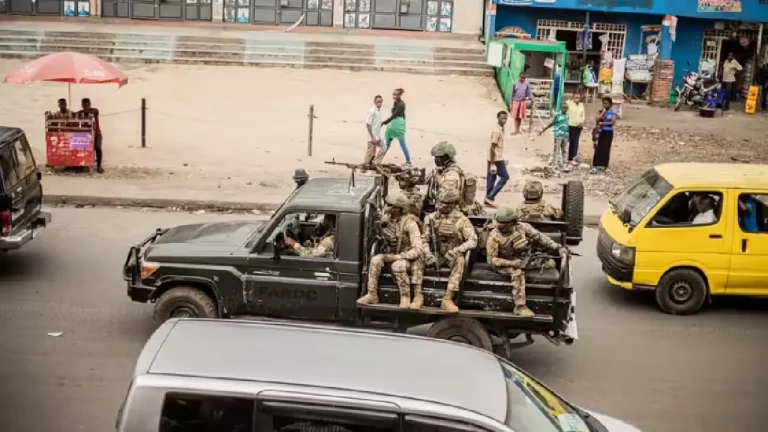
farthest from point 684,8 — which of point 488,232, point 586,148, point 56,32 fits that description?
point 488,232

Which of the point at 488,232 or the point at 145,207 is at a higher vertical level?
the point at 488,232

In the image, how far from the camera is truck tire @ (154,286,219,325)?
1012 cm

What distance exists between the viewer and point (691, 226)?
1204cm

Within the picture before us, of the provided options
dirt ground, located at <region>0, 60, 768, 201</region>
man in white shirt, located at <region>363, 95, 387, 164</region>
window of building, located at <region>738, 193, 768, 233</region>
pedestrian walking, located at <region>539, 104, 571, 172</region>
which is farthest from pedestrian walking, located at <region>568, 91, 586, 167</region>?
window of building, located at <region>738, 193, 768, 233</region>

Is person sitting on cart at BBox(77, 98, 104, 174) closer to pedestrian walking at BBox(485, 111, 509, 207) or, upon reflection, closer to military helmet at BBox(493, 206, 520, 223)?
pedestrian walking at BBox(485, 111, 509, 207)

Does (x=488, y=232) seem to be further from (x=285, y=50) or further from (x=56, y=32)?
(x=56, y=32)

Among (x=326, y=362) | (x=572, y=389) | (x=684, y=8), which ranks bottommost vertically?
(x=572, y=389)

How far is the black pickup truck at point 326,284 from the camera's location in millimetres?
9695

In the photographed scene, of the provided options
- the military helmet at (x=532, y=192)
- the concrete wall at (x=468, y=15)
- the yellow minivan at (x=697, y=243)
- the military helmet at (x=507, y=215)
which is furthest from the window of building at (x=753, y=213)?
the concrete wall at (x=468, y=15)

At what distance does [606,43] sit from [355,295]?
Result: 23.4 metres

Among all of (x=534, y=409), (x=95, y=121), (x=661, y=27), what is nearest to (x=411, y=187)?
(x=534, y=409)

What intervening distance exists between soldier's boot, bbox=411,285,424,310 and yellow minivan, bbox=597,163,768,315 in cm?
350

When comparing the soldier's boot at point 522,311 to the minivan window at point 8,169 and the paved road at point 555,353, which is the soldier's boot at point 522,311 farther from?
the minivan window at point 8,169

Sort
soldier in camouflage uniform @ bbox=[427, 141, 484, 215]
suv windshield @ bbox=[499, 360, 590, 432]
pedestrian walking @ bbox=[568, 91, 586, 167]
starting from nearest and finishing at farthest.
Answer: suv windshield @ bbox=[499, 360, 590, 432] < soldier in camouflage uniform @ bbox=[427, 141, 484, 215] < pedestrian walking @ bbox=[568, 91, 586, 167]
